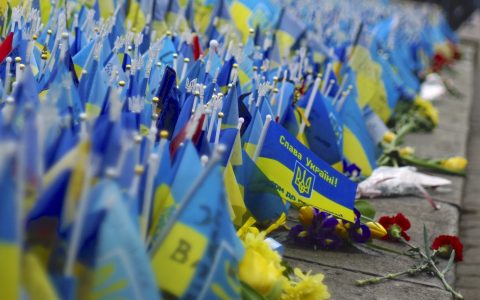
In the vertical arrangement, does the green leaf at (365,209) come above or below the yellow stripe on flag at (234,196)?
below

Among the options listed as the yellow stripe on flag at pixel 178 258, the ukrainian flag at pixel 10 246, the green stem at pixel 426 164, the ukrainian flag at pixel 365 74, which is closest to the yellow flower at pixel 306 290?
the yellow stripe on flag at pixel 178 258

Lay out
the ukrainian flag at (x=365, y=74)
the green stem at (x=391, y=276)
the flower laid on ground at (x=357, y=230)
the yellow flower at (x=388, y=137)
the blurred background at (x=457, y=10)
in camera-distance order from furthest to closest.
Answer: the blurred background at (x=457, y=10), the ukrainian flag at (x=365, y=74), the yellow flower at (x=388, y=137), the flower laid on ground at (x=357, y=230), the green stem at (x=391, y=276)

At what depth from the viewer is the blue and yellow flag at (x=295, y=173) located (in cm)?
448

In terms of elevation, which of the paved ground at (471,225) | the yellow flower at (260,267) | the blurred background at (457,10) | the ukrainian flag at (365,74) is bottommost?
the paved ground at (471,225)

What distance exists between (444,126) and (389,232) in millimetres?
4420

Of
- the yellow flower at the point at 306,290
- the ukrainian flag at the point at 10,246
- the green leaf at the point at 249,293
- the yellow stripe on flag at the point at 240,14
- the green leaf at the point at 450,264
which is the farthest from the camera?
the yellow stripe on flag at the point at 240,14

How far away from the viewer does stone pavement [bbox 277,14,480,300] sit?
439 centimetres

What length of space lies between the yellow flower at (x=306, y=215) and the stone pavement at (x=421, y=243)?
0.13m

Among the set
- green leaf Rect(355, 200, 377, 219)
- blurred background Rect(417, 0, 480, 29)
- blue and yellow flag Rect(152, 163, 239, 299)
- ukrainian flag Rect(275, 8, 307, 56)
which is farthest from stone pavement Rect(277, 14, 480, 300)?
blurred background Rect(417, 0, 480, 29)

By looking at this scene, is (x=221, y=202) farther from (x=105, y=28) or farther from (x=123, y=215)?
(x=105, y=28)

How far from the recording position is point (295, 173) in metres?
4.50

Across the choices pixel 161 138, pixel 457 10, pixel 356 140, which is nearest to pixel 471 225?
pixel 356 140

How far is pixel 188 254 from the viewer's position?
10.2 ft

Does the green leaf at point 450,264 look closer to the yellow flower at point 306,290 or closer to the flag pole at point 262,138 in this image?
the flag pole at point 262,138
